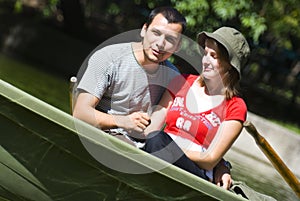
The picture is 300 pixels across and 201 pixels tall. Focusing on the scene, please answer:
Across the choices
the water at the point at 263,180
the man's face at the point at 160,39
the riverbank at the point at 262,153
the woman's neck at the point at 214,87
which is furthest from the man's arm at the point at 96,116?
the riverbank at the point at 262,153

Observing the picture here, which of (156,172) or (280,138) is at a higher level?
(156,172)

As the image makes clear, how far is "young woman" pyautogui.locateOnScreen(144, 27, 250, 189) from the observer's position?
175 inches

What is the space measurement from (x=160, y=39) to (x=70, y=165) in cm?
95

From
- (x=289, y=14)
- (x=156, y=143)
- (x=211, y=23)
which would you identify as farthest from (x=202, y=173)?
(x=289, y=14)

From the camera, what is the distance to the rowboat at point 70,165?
3867mm

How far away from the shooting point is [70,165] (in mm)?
4184

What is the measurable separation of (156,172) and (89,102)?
80 centimetres

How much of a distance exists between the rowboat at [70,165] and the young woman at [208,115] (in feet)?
1.18

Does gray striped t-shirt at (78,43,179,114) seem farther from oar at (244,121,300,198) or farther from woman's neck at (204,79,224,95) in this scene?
oar at (244,121,300,198)

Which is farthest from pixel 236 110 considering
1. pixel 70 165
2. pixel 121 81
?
pixel 70 165

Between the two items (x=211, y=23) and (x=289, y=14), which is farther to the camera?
(x=289, y=14)

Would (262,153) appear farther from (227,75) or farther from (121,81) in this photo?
(121,81)

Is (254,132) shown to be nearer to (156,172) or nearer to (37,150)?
(156,172)

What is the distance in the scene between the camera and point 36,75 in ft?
46.2
